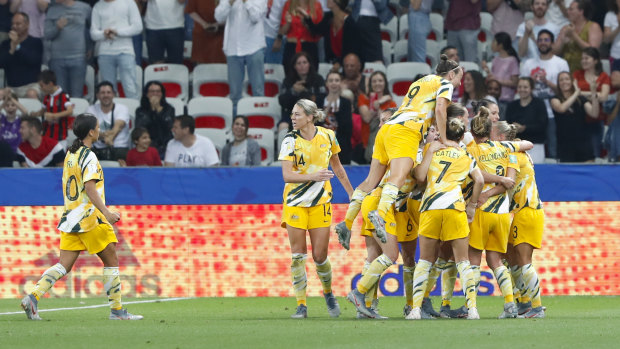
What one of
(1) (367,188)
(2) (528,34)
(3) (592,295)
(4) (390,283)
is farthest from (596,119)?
(1) (367,188)

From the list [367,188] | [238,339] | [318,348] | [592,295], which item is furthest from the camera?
[592,295]

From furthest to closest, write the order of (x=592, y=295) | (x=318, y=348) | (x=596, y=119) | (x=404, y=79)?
(x=404, y=79) → (x=596, y=119) → (x=592, y=295) → (x=318, y=348)

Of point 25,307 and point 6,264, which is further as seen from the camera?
point 6,264

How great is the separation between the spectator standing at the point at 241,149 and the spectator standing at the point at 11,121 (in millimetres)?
3573

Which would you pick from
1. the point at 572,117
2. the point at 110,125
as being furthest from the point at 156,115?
the point at 572,117

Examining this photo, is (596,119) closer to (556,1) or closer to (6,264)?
(556,1)

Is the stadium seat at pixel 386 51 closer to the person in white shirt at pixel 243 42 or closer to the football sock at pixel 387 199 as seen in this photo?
the person in white shirt at pixel 243 42

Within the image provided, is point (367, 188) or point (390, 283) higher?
point (367, 188)

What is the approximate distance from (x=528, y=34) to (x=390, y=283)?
21.9 ft

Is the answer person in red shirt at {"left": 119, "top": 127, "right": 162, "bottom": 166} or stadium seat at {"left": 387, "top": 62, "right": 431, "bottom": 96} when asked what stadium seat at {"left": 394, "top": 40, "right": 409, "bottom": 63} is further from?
person in red shirt at {"left": 119, "top": 127, "right": 162, "bottom": 166}

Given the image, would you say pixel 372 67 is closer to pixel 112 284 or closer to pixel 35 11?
pixel 35 11

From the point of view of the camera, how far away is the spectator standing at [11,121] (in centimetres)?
1775

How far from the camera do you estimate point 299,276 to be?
11.2 m

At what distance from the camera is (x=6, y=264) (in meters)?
14.8
